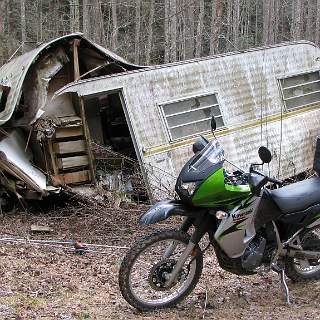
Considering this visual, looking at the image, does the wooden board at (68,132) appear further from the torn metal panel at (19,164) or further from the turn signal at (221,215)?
the turn signal at (221,215)

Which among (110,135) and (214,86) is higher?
(214,86)

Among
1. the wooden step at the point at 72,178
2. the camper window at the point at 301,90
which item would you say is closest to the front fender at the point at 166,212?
the wooden step at the point at 72,178

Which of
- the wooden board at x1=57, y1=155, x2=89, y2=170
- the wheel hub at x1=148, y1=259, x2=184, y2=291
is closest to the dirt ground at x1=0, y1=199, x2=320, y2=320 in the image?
the wheel hub at x1=148, y1=259, x2=184, y2=291

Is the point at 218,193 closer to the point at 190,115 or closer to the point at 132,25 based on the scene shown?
the point at 190,115

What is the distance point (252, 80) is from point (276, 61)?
766mm

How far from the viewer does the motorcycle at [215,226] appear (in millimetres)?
4316

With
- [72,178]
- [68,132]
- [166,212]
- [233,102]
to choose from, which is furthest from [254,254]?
[233,102]

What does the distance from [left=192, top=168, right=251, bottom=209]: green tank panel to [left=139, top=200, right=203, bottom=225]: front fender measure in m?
0.12

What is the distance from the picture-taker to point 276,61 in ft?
35.0

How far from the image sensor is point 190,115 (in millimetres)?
9617

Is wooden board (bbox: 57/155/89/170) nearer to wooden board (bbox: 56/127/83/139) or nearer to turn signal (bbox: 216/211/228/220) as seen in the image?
wooden board (bbox: 56/127/83/139)

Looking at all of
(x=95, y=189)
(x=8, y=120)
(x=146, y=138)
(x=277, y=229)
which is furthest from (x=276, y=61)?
(x=277, y=229)

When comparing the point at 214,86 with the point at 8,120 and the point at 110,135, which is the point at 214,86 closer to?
the point at 110,135

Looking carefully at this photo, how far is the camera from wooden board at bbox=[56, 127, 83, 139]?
8984 mm
